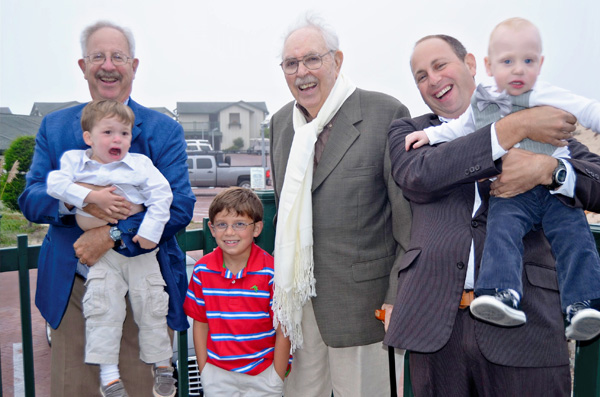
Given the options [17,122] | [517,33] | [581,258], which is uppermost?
[17,122]

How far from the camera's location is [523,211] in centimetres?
174

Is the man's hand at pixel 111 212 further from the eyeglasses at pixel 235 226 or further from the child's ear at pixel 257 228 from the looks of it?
the child's ear at pixel 257 228

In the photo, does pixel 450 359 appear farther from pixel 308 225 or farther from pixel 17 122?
pixel 17 122

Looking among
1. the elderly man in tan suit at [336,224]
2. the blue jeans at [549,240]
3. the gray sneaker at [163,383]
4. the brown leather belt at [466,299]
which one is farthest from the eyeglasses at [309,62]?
the gray sneaker at [163,383]

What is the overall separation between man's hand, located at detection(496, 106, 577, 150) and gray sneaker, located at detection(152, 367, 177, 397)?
1.79 m

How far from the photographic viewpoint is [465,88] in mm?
2180

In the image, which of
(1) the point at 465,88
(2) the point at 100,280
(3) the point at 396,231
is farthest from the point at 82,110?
(1) the point at 465,88

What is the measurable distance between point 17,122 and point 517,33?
20477mm

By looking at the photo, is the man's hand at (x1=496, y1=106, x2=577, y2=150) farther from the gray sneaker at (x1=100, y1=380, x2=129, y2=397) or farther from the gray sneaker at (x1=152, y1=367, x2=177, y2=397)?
the gray sneaker at (x1=100, y1=380, x2=129, y2=397)

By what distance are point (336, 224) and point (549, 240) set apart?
889 millimetres

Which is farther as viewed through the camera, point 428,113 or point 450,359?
point 428,113

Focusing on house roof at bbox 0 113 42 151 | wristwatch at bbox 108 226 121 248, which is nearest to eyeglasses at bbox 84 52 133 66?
wristwatch at bbox 108 226 121 248

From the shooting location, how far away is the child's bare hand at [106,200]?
2.12 metres

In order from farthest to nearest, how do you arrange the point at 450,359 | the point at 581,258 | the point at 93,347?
the point at 93,347 < the point at 450,359 < the point at 581,258
